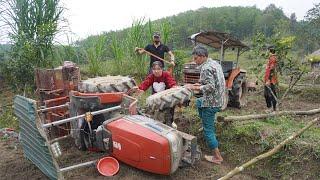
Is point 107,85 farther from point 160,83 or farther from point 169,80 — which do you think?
point 169,80

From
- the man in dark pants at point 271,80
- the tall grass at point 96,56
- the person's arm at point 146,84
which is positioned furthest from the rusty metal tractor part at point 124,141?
the tall grass at point 96,56

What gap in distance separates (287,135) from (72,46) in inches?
278

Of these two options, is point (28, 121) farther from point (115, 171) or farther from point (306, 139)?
point (306, 139)

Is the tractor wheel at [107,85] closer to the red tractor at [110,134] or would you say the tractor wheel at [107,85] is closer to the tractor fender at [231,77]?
the red tractor at [110,134]

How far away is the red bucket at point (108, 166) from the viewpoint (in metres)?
4.92

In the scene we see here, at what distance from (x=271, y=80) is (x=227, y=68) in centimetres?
99

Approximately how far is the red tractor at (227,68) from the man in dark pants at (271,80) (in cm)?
67

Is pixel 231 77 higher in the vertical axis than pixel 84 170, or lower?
higher

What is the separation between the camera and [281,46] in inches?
300

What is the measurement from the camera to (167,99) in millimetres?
5277

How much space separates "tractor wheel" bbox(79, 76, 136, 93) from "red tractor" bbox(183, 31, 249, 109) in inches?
108

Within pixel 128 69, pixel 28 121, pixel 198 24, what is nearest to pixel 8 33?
pixel 128 69

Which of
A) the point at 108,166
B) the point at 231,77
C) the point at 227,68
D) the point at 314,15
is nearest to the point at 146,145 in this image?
the point at 108,166

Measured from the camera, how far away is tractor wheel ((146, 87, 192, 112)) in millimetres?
5262
